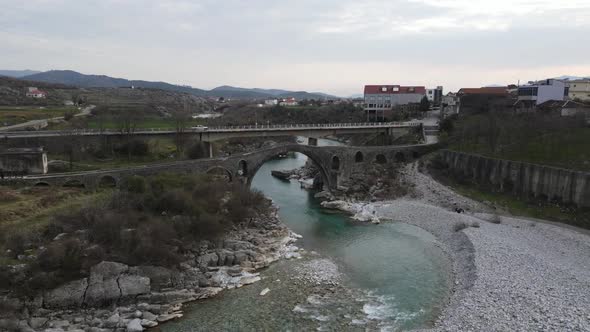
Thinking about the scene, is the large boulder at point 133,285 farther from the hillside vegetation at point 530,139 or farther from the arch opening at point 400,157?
the arch opening at point 400,157

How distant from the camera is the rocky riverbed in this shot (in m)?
17.0

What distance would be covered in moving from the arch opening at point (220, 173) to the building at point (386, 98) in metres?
52.6

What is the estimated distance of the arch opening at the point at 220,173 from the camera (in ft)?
116

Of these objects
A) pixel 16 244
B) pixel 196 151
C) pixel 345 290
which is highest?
pixel 196 151

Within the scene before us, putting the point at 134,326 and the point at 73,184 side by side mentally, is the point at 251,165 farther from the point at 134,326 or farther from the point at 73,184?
the point at 134,326

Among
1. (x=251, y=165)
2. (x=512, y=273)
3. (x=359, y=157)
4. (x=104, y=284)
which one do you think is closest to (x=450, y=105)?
(x=359, y=157)

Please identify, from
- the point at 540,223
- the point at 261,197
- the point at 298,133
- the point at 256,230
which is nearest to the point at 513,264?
the point at 540,223

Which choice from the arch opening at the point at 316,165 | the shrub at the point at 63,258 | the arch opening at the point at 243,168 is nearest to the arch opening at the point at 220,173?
the arch opening at the point at 243,168

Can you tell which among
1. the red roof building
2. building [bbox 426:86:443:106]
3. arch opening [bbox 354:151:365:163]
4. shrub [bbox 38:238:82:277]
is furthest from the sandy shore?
building [bbox 426:86:443:106]

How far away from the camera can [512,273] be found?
21.3 meters

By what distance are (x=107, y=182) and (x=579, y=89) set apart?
67.3 metres

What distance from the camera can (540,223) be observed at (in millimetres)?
29656

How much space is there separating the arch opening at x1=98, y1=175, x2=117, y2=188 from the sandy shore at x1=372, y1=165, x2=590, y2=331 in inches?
907

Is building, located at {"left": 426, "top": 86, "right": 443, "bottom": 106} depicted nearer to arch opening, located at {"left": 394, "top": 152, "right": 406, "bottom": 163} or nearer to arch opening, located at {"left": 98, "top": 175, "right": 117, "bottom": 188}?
arch opening, located at {"left": 394, "top": 152, "right": 406, "bottom": 163}
